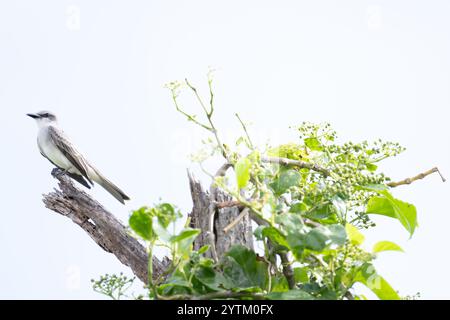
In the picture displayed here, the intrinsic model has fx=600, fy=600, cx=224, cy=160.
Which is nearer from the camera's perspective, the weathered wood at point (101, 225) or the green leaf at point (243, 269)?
the green leaf at point (243, 269)

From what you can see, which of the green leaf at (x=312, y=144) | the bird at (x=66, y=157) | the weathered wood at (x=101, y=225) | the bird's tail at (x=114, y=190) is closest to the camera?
the green leaf at (x=312, y=144)

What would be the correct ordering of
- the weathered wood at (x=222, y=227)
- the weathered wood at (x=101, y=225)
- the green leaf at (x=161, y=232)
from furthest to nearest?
the weathered wood at (x=101, y=225) → the weathered wood at (x=222, y=227) → the green leaf at (x=161, y=232)

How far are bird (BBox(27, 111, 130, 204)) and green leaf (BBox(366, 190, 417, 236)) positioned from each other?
289 cm

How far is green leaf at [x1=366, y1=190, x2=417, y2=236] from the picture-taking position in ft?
5.32

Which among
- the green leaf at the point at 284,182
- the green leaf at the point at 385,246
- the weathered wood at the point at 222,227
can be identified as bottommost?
the green leaf at the point at 385,246

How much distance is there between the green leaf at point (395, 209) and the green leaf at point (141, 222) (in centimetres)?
71

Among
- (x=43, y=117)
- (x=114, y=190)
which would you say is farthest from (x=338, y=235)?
(x=43, y=117)

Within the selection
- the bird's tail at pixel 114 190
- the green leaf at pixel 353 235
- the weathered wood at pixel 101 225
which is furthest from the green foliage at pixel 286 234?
the bird's tail at pixel 114 190

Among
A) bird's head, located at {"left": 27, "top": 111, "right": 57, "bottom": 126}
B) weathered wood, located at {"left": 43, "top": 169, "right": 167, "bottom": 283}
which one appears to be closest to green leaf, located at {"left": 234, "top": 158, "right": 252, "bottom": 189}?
weathered wood, located at {"left": 43, "top": 169, "right": 167, "bottom": 283}

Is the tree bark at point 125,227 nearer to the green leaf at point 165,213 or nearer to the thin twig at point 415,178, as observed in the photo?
the green leaf at point 165,213

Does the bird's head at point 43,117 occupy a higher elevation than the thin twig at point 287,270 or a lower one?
higher

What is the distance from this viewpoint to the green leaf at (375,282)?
4.64 feet
